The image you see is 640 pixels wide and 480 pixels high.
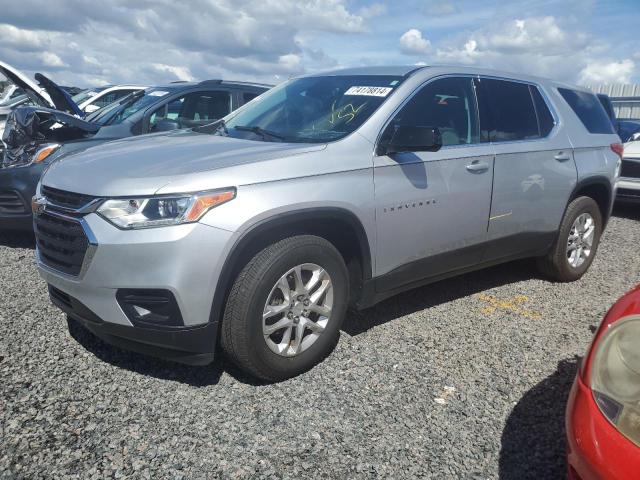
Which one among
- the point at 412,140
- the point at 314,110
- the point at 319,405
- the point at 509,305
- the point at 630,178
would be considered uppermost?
the point at 314,110

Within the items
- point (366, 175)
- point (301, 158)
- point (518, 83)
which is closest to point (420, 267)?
point (366, 175)

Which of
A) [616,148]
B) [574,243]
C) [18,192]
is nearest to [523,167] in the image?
[574,243]

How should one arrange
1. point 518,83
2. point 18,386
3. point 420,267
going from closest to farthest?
point 18,386, point 420,267, point 518,83

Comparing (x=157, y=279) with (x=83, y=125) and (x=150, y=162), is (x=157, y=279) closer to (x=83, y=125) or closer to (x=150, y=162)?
(x=150, y=162)

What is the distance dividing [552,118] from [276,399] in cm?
324

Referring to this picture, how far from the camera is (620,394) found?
1.74 m

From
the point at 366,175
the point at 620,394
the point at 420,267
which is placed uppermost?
the point at 366,175

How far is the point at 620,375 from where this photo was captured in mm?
1771

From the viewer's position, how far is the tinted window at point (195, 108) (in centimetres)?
634

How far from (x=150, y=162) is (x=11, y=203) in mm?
3126

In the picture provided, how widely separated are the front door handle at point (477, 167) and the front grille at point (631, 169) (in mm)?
5319

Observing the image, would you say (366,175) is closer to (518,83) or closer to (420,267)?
(420,267)

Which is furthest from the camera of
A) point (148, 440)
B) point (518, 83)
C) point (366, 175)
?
point (518, 83)

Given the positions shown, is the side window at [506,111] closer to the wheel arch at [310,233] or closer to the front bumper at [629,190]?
the wheel arch at [310,233]
